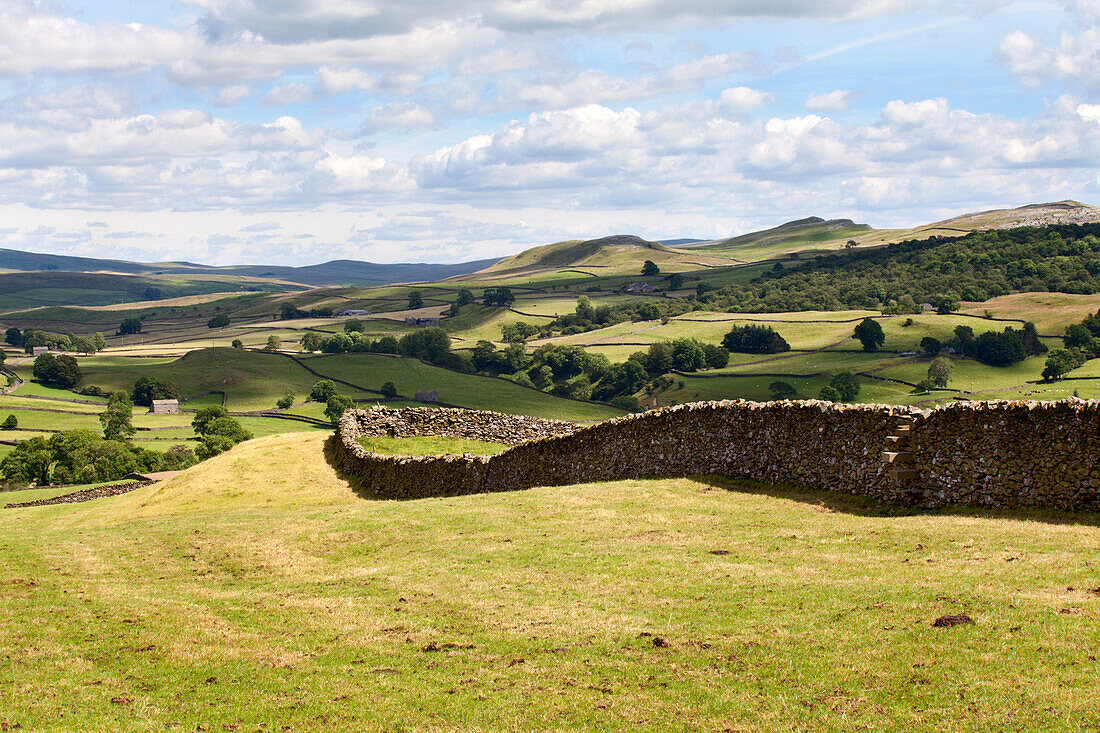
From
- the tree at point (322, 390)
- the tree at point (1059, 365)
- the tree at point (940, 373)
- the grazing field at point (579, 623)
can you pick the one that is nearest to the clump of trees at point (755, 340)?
the tree at point (940, 373)

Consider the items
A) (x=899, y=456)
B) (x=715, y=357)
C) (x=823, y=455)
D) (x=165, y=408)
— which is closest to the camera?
(x=899, y=456)

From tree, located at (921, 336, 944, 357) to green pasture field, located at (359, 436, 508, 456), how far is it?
371ft

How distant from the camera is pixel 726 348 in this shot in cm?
15675

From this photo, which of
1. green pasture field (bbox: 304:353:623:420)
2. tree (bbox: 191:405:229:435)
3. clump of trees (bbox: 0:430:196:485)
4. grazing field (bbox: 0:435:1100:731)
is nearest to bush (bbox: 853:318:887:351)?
green pasture field (bbox: 304:353:623:420)

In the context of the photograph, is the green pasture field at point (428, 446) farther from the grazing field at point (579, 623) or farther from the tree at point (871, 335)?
the tree at point (871, 335)

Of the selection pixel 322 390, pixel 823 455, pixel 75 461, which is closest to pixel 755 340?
pixel 322 390

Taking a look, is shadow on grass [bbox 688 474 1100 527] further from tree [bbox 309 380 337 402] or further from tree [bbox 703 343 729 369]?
tree [bbox 703 343 729 369]

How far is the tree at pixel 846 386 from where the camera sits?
115250 mm

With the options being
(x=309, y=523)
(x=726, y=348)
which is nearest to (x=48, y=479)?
(x=309, y=523)

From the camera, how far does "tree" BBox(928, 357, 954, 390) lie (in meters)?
116

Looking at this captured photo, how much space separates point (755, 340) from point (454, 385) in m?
54.4

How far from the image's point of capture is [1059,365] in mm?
114125

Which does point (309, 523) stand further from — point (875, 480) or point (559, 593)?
point (875, 480)

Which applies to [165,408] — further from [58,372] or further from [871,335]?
[871,335]
